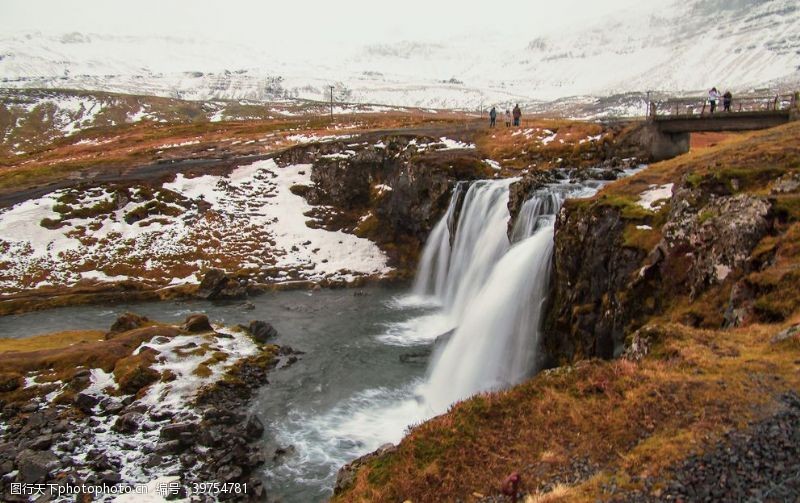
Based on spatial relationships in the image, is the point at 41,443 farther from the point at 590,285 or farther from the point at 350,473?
the point at 590,285

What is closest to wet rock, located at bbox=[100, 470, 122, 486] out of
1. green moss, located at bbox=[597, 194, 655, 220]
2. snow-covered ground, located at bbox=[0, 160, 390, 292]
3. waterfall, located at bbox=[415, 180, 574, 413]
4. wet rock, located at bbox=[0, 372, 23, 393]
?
wet rock, located at bbox=[0, 372, 23, 393]

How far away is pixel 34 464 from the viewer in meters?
20.7

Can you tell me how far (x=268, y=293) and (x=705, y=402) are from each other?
44873 mm

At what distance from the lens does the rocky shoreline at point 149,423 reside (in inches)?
812

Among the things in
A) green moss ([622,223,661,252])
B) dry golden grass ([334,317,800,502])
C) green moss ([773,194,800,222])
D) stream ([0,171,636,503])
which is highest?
green moss ([773,194,800,222])

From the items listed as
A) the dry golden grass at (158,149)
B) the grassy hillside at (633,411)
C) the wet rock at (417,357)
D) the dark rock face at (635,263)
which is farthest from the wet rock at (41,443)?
the dry golden grass at (158,149)

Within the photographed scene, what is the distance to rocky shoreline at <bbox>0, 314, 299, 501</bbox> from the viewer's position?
20.6 m

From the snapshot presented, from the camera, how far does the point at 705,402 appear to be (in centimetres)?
1109

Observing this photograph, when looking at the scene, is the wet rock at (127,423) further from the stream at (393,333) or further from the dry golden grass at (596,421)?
the dry golden grass at (596,421)

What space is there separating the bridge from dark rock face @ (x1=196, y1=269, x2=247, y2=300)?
137 ft

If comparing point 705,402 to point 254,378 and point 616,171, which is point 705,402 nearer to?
point 254,378

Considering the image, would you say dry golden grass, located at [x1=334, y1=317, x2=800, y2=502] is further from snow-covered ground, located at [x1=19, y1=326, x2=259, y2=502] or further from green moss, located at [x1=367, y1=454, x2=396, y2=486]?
snow-covered ground, located at [x1=19, y1=326, x2=259, y2=502]

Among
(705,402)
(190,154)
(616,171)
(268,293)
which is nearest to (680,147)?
(616,171)

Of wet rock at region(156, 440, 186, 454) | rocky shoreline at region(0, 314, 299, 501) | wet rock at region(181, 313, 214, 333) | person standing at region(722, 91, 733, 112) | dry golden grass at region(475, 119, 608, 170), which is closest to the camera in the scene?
rocky shoreline at region(0, 314, 299, 501)
